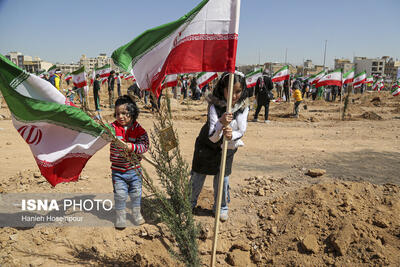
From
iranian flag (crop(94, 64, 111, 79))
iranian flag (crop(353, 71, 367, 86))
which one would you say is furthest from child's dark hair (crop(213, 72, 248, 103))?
iranian flag (crop(353, 71, 367, 86))

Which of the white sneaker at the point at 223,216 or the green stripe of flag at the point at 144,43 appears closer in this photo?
the green stripe of flag at the point at 144,43

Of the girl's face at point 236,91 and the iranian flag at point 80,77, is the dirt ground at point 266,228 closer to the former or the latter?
the girl's face at point 236,91

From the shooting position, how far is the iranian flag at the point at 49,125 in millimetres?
2785

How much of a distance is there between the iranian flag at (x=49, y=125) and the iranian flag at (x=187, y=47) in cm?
76

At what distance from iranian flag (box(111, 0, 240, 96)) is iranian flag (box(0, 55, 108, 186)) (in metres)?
0.76

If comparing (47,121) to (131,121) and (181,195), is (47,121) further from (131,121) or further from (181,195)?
(181,195)

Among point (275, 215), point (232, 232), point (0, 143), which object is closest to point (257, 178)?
point (275, 215)

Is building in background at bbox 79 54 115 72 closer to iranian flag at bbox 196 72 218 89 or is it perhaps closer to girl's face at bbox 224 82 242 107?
iranian flag at bbox 196 72 218 89

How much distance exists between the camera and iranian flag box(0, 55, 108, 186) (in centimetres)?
279

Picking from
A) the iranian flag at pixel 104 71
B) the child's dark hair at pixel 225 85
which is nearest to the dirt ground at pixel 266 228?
the child's dark hair at pixel 225 85

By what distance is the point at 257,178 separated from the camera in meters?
5.08

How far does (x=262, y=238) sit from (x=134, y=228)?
157 cm

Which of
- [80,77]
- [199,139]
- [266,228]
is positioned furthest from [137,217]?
[80,77]

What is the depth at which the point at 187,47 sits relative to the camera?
8.39ft
